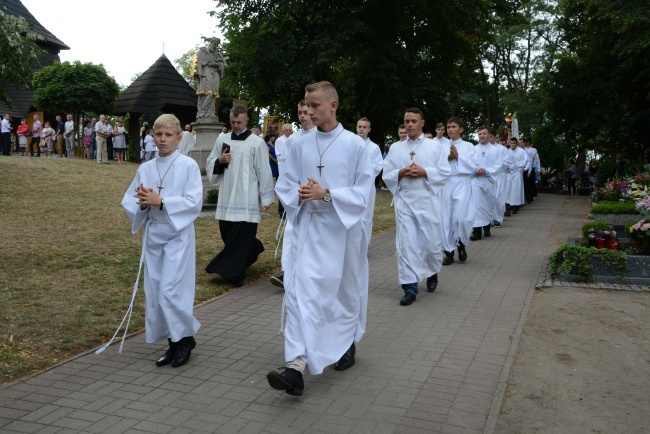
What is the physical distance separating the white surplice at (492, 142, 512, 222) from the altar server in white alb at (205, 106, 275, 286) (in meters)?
8.26

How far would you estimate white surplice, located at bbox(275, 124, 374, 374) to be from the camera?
17.5 ft

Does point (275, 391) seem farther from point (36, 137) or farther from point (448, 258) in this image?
point (36, 137)

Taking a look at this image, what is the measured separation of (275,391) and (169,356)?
3.89 ft

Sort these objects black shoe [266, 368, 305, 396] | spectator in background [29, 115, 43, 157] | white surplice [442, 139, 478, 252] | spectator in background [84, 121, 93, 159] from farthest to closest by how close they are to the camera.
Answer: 1. spectator in background [84, 121, 93, 159]
2. spectator in background [29, 115, 43, 157]
3. white surplice [442, 139, 478, 252]
4. black shoe [266, 368, 305, 396]

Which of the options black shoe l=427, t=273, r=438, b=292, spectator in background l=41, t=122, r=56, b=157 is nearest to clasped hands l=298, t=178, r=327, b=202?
black shoe l=427, t=273, r=438, b=292

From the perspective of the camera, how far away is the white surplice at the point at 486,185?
14672 mm

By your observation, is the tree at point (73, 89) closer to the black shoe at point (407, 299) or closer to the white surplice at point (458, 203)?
the white surplice at point (458, 203)

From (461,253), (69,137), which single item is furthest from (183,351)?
(69,137)

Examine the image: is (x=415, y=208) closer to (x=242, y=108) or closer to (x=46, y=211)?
(x=242, y=108)

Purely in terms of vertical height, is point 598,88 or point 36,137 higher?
point 598,88

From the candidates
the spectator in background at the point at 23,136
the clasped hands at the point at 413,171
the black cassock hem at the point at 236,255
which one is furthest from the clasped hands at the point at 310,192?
the spectator in background at the point at 23,136

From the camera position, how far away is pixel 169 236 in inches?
237

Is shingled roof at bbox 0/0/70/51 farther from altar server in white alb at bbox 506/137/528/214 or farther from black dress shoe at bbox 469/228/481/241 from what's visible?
black dress shoe at bbox 469/228/481/241

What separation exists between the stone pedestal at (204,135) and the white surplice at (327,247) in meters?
13.1
